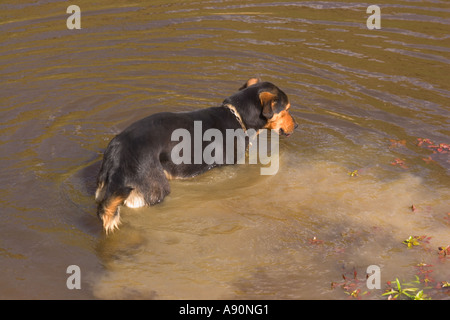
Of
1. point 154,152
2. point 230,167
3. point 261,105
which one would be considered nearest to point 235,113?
point 261,105

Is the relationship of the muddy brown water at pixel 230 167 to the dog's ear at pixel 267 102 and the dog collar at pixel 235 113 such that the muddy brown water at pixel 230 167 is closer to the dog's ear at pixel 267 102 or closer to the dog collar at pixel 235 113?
the dog collar at pixel 235 113

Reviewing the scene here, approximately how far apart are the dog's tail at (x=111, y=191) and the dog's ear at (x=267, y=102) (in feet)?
6.90

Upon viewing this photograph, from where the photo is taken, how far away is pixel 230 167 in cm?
776

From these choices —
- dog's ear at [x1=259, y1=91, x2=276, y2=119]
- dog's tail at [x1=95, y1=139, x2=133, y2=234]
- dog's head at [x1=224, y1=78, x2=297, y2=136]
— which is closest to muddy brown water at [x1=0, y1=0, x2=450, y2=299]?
dog's tail at [x1=95, y1=139, x2=133, y2=234]

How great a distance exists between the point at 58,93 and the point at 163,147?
11.6 ft

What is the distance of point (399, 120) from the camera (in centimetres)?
874

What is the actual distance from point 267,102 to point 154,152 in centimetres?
185

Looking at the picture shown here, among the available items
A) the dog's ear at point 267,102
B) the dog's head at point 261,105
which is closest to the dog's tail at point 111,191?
the dog's head at point 261,105

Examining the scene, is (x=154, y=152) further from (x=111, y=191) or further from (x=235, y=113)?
(x=235, y=113)

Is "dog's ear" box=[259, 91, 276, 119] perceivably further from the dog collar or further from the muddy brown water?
the muddy brown water

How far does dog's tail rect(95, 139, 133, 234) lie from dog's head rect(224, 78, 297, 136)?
1923 mm

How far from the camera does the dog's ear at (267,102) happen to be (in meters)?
7.59

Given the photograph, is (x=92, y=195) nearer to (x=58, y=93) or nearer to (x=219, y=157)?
(x=219, y=157)

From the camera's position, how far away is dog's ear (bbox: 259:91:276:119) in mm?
7590
